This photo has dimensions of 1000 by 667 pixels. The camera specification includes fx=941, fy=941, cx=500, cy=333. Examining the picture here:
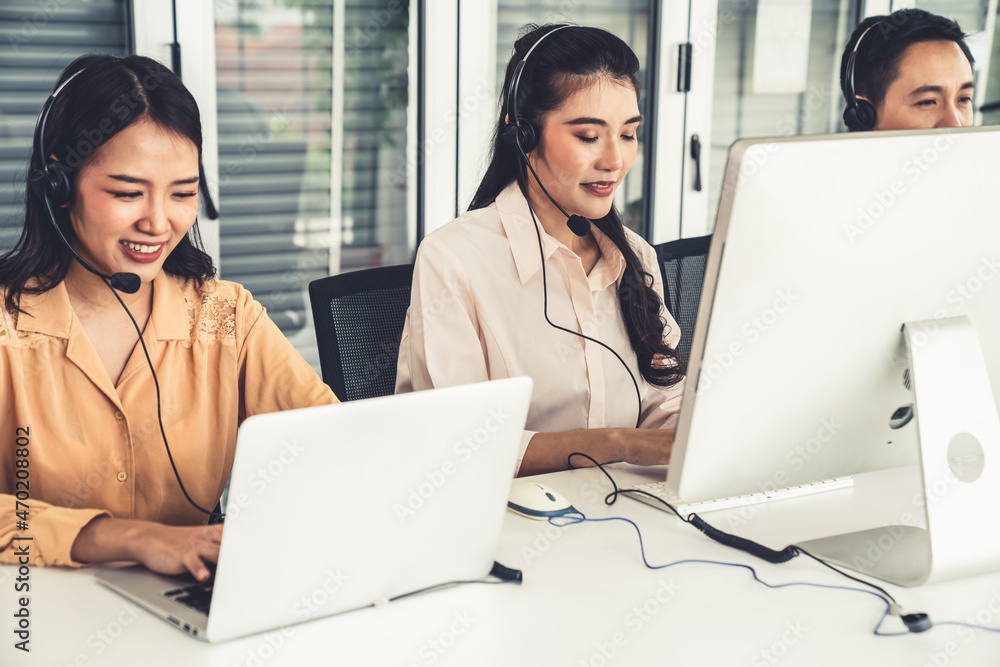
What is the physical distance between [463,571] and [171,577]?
31 centimetres

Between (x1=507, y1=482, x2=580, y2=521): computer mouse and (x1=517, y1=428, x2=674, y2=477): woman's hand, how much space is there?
190 millimetres

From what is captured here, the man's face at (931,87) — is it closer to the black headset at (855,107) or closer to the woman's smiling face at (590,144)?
the black headset at (855,107)

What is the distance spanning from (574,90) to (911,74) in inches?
32.2

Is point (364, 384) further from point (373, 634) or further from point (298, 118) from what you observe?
point (298, 118)

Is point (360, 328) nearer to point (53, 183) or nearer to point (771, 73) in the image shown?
point (53, 183)

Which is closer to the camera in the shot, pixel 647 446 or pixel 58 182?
pixel 58 182

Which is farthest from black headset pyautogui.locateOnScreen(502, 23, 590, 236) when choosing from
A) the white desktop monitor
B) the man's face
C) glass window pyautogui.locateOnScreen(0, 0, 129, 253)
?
glass window pyautogui.locateOnScreen(0, 0, 129, 253)

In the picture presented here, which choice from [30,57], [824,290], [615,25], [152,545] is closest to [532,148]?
[824,290]

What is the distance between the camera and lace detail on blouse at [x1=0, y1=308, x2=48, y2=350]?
1.22m

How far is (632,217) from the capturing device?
3.18 metres

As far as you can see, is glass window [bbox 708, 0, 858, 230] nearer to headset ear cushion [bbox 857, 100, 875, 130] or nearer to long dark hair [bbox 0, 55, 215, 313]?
headset ear cushion [bbox 857, 100, 875, 130]

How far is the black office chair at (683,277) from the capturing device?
196 centimetres

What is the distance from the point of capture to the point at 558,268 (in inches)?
65.8

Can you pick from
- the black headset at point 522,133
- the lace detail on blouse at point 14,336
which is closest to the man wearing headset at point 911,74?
the black headset at point 522,133
